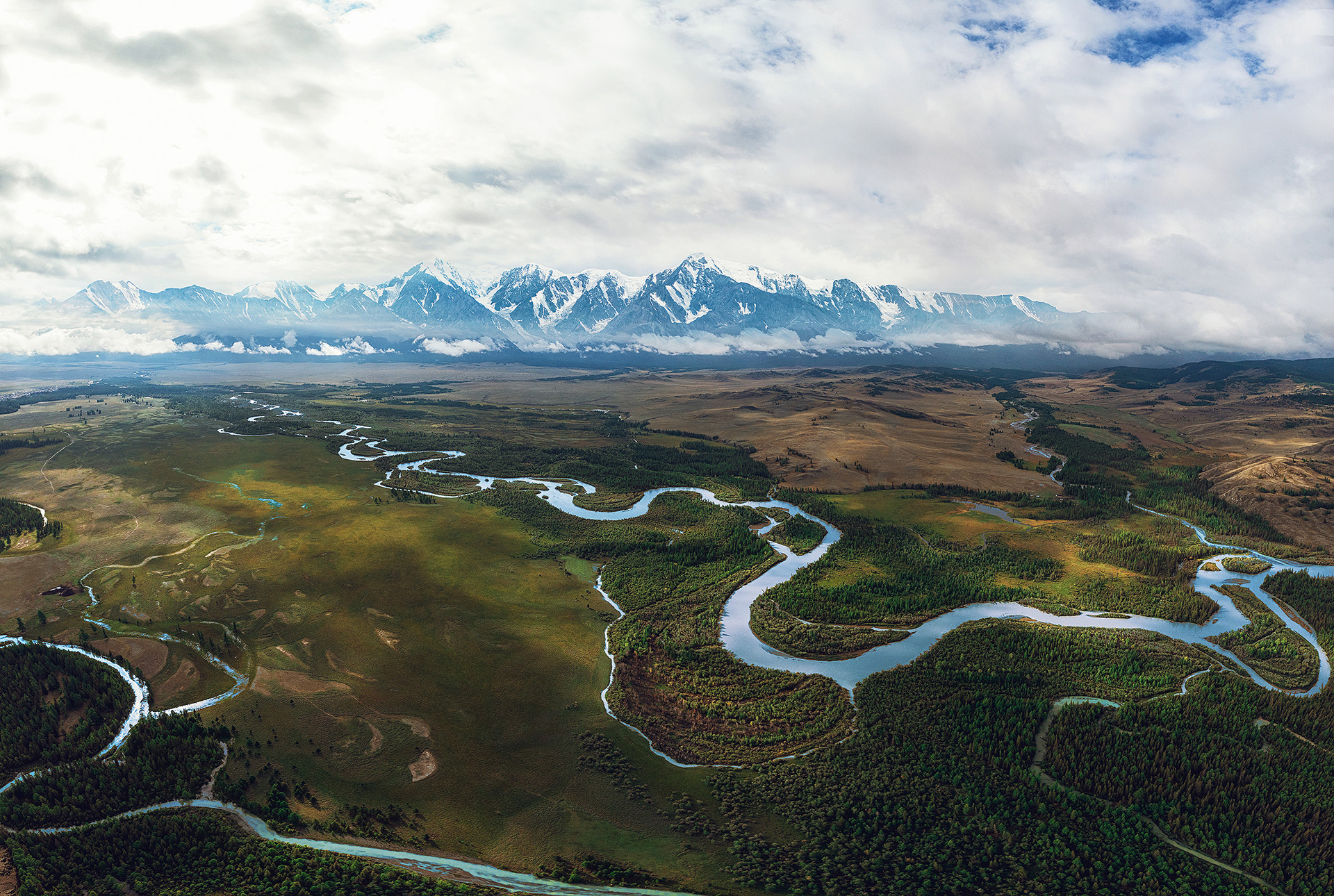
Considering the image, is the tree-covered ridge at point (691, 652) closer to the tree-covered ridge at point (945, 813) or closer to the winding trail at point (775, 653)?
the winding trail at point (775, 653)

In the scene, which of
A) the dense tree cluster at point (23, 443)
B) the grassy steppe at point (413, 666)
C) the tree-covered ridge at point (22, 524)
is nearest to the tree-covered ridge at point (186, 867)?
the grassy steppe at point (413, 666)

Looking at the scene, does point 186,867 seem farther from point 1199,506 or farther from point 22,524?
point 1199,506

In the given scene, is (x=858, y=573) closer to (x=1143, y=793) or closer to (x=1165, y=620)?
(x=1165, y=620)

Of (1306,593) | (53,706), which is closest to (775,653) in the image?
(53,706)

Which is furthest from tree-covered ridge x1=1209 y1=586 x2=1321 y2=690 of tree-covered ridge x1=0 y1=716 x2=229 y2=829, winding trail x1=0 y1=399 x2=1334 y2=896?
tree-covered ridge x1=0 y1=716 x2=229 y2=829

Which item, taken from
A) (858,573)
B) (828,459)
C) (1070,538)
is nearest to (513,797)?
(858,573)

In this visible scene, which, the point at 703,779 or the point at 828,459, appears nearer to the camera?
the point at 703,779

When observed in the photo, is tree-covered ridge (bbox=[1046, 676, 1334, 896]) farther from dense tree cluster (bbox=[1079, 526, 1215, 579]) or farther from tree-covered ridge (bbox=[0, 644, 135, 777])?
tree-covered ridge (bbox=[0, 644, 135, 777])
